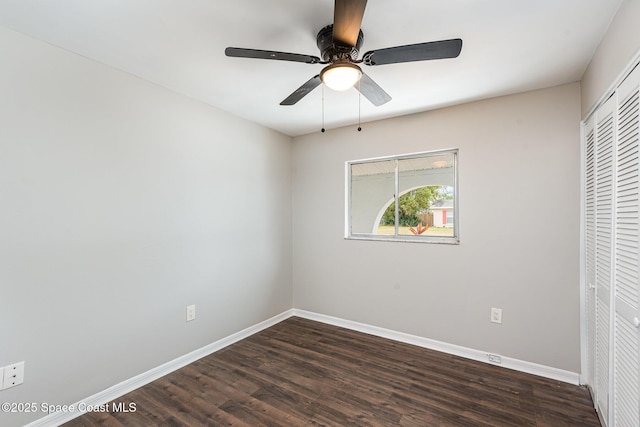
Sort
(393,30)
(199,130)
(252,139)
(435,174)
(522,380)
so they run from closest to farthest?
1. (393,30)
2. (522,380)
3. (199,130)
4. (435,174)
5. (252,139)

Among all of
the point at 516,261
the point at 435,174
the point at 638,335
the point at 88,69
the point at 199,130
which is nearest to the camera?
the point at 638,335

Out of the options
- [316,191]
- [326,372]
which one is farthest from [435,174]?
[326,372]

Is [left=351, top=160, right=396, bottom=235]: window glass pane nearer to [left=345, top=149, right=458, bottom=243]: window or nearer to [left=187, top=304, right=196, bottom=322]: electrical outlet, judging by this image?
[left=345, top=149, right=458, bottom=243]: window

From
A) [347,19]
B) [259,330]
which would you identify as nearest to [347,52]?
[347,19]

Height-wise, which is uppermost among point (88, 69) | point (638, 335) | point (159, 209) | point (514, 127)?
point (88, 69)

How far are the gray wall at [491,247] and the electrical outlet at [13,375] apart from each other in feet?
8.51

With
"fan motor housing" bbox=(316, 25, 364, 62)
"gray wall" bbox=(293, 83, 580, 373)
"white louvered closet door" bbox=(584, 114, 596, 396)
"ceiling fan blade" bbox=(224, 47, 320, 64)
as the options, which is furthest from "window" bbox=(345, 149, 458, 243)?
"ceiling fan blade" bbox=(224, 47, 320, 64)

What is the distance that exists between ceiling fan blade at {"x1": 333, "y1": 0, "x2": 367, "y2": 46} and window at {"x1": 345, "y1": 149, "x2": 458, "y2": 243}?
1.82m

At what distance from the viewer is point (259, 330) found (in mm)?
3219

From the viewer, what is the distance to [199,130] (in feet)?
8.64

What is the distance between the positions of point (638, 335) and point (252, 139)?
3207 millimetres

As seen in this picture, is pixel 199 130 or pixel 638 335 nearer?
pixel 638 335

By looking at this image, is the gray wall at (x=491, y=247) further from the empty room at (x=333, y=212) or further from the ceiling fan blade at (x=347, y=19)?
the ceiling fan blade at (x=347, y=19)

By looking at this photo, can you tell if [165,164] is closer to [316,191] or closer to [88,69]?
[88,69]
